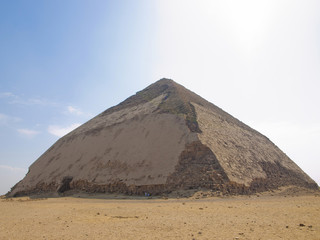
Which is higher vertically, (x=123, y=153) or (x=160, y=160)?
(x=123, y=153)

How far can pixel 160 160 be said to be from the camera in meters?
14.7

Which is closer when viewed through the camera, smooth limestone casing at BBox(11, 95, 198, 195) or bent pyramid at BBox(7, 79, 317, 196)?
bent pyramid at BBox(7, 79, 317, 196)

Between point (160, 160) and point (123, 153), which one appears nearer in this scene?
point (160, 160)

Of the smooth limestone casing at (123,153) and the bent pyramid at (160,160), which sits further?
the smooth limestone casing at (123,153)

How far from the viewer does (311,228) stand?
4680 mm

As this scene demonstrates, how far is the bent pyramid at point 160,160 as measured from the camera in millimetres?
13414

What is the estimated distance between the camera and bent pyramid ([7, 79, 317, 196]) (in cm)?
1341

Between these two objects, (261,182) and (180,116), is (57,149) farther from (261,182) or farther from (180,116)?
(261,182)

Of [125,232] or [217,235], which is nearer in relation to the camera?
[217,235]

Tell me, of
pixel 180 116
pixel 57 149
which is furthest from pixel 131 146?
pixel 57 149

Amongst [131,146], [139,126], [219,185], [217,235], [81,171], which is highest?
[139,126]

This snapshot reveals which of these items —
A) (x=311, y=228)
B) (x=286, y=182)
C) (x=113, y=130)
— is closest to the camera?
(x=311, y=228)

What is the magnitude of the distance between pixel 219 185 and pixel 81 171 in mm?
Answer: 10909

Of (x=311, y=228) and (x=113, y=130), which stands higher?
(x=113, y=130)
